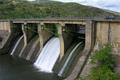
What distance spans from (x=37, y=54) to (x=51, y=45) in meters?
3.45

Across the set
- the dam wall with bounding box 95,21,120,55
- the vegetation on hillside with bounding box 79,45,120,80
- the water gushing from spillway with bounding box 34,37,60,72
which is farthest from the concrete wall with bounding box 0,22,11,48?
the vegetation on hillside with bounding box 79,45,120,80

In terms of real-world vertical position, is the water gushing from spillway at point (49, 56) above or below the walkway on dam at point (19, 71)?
above

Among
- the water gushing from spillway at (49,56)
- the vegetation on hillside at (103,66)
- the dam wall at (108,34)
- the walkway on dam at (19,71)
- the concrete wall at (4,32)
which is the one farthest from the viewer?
the concrete wall at (4,32)

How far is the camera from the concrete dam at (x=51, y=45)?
3177cm

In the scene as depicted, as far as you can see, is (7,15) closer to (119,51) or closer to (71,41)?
(71,41)

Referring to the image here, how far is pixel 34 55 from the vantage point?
1756 inches

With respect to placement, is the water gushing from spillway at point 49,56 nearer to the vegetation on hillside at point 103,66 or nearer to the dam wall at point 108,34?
the dam wall at point 108,34

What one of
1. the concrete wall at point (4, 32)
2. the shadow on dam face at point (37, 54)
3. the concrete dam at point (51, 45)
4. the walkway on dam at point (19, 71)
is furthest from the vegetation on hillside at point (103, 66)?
the concrete wall at point (4, 32)

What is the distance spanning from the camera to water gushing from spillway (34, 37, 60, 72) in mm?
38263

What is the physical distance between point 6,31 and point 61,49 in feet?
66.1

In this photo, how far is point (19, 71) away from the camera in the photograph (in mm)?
38281

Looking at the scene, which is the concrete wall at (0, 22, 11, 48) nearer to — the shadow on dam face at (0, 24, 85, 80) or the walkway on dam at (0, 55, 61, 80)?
the shadow on dam face at (0, 24, 85, 80)

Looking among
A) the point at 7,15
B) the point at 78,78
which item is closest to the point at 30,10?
the point at 7,15

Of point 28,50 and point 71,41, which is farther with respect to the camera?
point 28,50
